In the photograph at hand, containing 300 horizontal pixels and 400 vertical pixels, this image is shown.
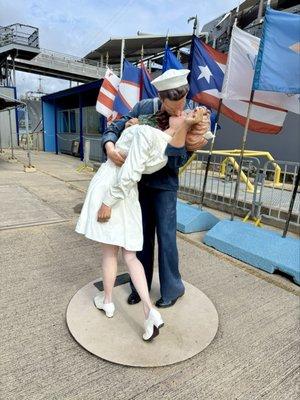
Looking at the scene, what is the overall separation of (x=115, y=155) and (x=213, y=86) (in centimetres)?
298

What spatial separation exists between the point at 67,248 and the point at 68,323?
154 cm

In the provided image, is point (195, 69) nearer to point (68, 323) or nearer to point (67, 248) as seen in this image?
point (67, 248)

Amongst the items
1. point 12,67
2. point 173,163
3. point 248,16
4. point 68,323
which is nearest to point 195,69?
point 173,163

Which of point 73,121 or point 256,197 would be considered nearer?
point 256,197

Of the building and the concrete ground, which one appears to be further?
the building

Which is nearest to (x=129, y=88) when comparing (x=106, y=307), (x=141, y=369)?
(x=106, y=307)

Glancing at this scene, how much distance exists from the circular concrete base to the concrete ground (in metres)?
0.06

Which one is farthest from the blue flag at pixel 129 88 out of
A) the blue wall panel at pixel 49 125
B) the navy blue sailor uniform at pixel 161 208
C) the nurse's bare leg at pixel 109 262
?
the blue wall panel at pixel 49 125

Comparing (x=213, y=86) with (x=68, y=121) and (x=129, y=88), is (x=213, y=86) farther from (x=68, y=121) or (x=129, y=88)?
(x=68, y=121)

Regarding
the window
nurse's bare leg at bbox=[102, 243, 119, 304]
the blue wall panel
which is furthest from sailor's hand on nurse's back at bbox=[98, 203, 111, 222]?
the blue wall panel

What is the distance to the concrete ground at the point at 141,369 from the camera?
172 cm

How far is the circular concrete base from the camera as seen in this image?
195 cm

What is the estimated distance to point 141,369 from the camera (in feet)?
6.08

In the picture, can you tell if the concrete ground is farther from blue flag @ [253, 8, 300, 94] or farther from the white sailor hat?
blue flag @ [253, 8, 300, 94]
